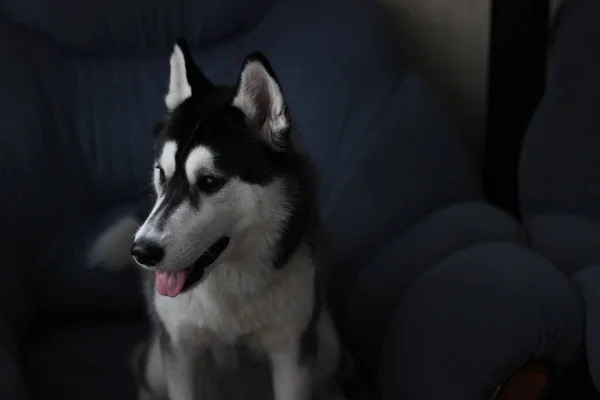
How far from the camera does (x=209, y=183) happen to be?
3.56ft

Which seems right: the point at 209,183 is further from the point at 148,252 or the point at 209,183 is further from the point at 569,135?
the point at 569,135

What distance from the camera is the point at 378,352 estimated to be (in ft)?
4.77

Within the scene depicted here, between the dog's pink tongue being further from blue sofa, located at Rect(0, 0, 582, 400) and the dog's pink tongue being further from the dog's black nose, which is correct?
blue sofa, located at Rect(0, 0, 582, 400)

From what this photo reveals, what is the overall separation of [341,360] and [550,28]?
34.4 inches

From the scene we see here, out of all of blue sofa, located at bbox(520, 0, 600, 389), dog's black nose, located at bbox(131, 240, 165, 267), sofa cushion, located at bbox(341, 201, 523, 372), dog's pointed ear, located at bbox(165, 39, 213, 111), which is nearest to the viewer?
dog's black nose, located at bbox(131, 240, 165, 267)

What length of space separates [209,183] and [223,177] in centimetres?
2

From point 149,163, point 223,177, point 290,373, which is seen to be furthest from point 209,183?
point 149,163

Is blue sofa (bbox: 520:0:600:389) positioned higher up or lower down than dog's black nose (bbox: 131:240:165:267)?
lower down

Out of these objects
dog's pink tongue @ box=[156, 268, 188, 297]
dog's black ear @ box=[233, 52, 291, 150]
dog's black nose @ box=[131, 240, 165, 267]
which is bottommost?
dog's pink tongue @ box=[156, 268, 188, 297]

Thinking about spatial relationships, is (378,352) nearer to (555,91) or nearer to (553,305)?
(553,305)

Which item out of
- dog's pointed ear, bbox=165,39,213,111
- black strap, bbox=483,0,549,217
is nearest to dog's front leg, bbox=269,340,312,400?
dog's pointed ear, bbox=165,39,213,111

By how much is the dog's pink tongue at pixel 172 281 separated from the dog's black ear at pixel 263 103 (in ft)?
0.70

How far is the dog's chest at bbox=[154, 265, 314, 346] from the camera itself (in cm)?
119

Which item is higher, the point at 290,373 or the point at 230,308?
the point at 230,308
